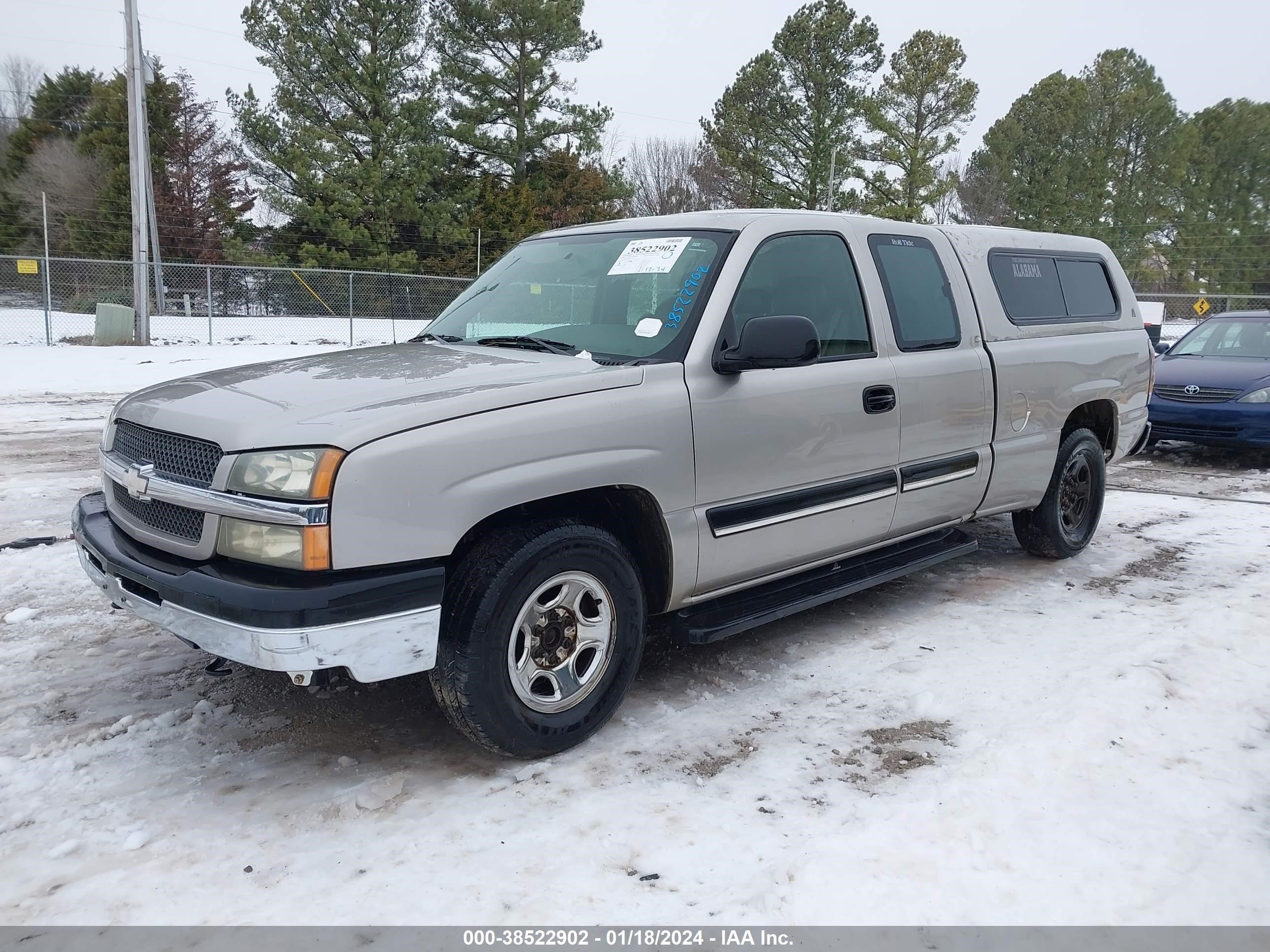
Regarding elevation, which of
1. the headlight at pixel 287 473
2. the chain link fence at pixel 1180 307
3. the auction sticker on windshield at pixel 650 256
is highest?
the chain link fence at pixel 1180 307

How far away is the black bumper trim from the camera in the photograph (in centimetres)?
266

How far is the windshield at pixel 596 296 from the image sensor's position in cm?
369

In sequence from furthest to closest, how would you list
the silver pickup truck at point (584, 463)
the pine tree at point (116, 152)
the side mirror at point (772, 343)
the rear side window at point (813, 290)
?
the pine tree at point (116, 152) < the rear side window at point (813, 290) < the side mirror at point (772, 343) < the silver pickup truck at point (584, 463)

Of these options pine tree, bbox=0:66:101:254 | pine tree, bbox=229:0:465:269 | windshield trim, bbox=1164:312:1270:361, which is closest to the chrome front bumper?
windshield trim, bbox=1164:312:1270:361

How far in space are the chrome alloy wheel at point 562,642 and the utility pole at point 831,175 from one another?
3665 centimetres

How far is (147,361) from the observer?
16828 millimetres

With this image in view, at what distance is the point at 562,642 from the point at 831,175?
125 feet

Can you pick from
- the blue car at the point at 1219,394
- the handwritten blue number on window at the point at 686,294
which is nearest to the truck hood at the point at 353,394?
the handwritten blue number on window at the point at 686,294

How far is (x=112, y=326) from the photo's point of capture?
20.0 metres

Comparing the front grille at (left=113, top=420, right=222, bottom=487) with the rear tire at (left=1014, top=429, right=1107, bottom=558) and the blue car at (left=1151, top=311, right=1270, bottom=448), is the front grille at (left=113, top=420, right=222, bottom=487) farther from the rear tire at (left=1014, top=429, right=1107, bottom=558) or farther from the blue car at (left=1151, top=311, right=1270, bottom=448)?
the blue car at (left=1151, top=311, right=1270, bottom=448)

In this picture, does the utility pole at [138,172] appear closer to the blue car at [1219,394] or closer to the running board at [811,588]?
the blue car at [1219,394]

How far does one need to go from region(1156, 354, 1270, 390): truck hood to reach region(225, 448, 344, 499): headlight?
9.44m

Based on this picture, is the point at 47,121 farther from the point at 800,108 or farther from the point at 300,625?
the point at 300,625
